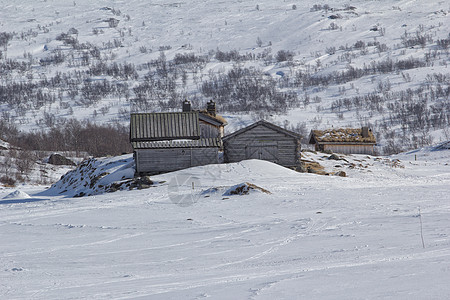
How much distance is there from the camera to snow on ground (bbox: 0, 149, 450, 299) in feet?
25.8

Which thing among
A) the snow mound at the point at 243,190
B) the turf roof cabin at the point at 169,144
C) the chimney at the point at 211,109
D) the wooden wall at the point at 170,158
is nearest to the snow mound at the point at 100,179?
the wooden wall at the point at 170,158

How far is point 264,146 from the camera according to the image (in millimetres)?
38000

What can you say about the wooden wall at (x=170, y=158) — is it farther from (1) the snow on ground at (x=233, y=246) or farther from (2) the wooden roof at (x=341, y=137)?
(2) the wooden roof at (x=341, y=137)

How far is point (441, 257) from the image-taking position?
8.69 meters

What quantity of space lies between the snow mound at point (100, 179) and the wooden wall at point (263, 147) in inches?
300

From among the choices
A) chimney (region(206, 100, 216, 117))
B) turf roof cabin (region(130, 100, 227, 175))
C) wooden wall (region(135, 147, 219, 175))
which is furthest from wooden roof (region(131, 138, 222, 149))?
chimney (region(206, 100, 216, 117))

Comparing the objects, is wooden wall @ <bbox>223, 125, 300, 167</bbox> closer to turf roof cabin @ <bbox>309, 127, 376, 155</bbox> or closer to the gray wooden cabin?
the gray wooden cabin

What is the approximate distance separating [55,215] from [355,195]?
12.5m

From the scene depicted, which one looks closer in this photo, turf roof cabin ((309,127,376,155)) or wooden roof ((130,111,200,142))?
wooden roof ((130,111,200,142))

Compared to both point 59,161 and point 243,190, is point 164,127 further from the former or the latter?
point 59,161

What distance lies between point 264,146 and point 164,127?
7.66m

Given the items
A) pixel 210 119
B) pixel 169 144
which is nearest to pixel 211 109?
pixel 210 119

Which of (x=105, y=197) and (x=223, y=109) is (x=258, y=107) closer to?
(x=223, y=109)

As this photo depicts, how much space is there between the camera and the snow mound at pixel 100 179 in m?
30.3
